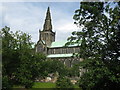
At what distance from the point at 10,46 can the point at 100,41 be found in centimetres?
2092

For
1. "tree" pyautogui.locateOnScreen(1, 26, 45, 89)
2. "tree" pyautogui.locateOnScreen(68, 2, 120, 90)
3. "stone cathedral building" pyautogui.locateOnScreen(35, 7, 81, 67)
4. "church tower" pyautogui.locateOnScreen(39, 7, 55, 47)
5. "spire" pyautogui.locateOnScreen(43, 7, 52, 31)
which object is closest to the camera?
"tree" pyautogui.locateOnScreen(68, 2, 120, 90)

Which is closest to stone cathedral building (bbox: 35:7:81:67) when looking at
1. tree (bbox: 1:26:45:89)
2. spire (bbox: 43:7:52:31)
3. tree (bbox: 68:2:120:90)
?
spire (bbox: 43:7:52:31)

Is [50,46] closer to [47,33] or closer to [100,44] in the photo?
[47,33]

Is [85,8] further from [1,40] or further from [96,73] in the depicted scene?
[1,40]

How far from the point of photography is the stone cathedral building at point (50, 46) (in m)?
99.8

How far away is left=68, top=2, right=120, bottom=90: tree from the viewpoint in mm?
15852

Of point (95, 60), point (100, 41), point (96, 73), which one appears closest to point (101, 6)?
point (100, 41)

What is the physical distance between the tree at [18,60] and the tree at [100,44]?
53.0 feet

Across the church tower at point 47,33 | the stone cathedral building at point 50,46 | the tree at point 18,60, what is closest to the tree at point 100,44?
the tree at point 18,60

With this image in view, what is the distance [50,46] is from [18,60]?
72838 millimetres

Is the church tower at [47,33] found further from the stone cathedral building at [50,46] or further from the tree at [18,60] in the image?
the tree at [18,60]

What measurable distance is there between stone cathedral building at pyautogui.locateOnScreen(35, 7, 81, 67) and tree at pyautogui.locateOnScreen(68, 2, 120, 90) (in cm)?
7842

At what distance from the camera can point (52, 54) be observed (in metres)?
105

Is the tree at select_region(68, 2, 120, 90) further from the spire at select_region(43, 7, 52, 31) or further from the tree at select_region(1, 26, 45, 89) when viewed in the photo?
the spire at select_region(43, 7, 52, 31)
